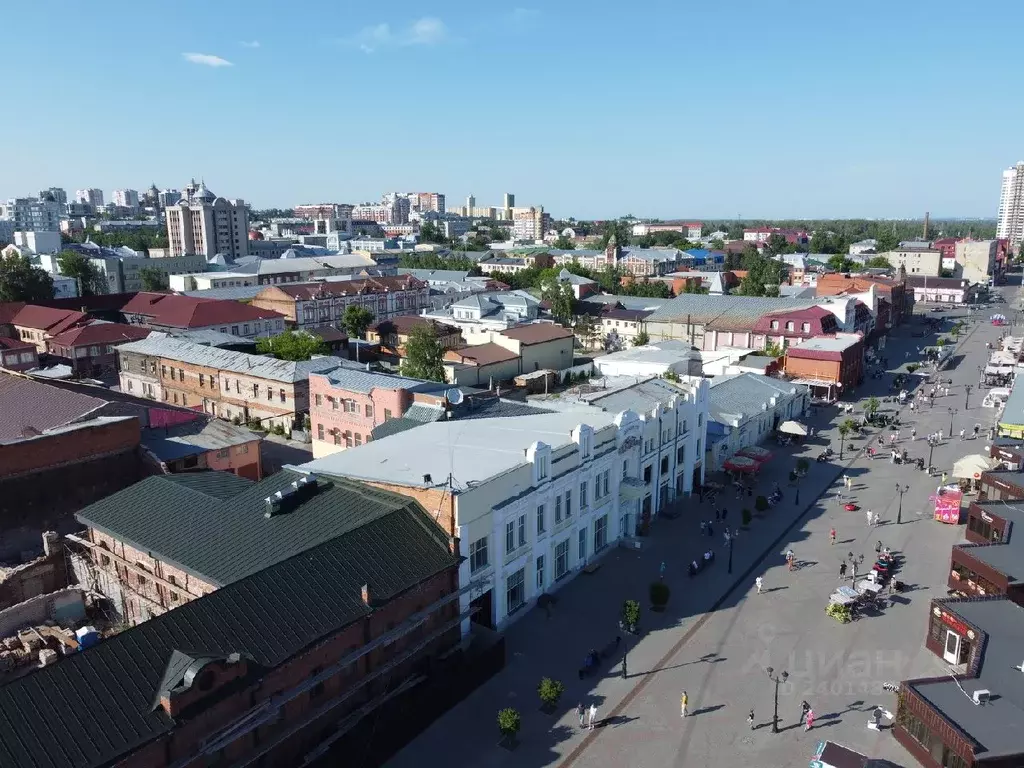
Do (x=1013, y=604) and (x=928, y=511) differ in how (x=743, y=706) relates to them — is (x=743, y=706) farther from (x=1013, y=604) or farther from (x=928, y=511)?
(x=928, y=511)

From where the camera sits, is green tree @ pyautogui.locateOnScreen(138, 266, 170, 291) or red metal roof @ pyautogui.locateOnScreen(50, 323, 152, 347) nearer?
red metal roof @ pyautogui.locateOnScreen(50, 323, 152, 347)

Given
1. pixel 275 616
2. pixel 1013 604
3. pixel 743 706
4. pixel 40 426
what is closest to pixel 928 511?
pixel 1013 604

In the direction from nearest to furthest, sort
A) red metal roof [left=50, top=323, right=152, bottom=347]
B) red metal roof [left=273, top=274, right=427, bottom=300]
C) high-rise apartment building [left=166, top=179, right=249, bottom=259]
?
1. red metal roof [left=50, top=323, right=152, bottom=347]
2. red metal roof [left=273, top=274, right=427, bottom=300]
3. high-rise apartment building [left=166, top=179, right=249, bottom=259]

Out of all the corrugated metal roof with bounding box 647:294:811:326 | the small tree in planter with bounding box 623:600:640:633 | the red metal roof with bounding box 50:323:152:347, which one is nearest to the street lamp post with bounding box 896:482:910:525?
the small tree in planter with bounding box 623:600:640:633

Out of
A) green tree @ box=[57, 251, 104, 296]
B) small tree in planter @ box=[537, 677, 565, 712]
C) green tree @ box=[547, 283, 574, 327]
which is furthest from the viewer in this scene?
green tree @ box=[57, 251, 104, 296]

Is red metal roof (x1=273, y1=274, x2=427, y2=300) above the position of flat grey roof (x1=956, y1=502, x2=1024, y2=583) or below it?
above

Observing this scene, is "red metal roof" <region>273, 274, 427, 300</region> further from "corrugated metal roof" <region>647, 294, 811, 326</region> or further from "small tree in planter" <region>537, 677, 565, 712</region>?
"small tree in planter" <region>537, 677, 565, 712</region>

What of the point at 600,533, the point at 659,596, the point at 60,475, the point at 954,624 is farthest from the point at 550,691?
the point at 60,475
